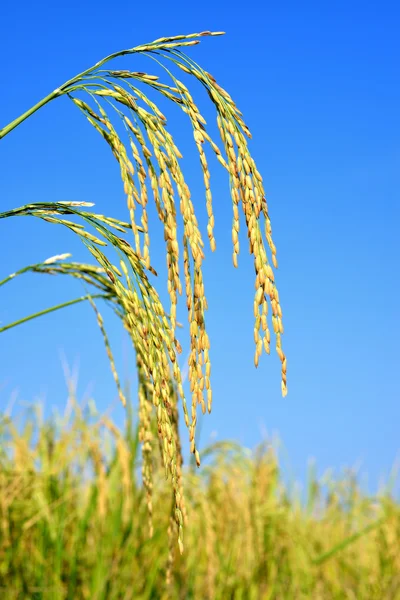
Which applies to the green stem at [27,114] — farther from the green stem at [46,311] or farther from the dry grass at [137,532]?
the dry grass at [137,532]

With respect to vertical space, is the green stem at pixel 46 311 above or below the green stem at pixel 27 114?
below

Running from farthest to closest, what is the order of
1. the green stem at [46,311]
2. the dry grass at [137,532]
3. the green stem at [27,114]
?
the dry grass at [137,532], the green stem at [46,311], the green stem at [27,114]

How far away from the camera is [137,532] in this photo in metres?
4.00

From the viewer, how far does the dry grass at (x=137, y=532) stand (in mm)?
3811

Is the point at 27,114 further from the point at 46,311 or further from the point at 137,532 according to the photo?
the point at 137,532

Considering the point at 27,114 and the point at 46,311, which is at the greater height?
the point at 27,114

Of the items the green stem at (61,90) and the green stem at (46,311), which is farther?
the green stem at (46,311)

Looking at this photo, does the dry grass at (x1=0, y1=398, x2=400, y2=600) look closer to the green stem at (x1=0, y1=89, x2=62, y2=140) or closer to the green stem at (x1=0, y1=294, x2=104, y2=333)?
the green stem at (x1=0, y1=294, x2=104, y2=333)

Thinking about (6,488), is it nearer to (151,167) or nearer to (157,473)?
(157,473)

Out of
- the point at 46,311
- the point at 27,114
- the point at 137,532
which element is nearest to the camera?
the point at 27,114

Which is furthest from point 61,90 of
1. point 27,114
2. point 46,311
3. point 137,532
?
point 137,532

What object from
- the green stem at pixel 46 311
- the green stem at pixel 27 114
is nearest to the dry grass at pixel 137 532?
the green stem at pixel 46 311

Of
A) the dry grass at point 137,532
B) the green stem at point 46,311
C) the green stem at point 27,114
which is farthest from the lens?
the dry grass at point 137,532

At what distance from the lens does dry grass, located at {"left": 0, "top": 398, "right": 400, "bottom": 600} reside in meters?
3.81
